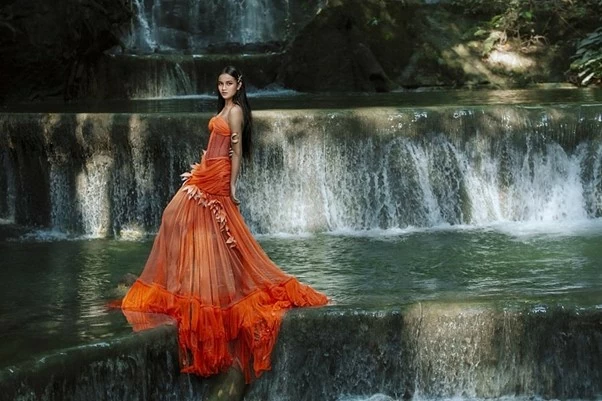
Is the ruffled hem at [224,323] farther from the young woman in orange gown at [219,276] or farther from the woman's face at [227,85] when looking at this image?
the woman's face at [227,85]

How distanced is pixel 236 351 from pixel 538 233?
474 centimetres

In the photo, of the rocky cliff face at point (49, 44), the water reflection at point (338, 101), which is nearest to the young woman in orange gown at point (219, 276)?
the water reflection at point (338, 101)

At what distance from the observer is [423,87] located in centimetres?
1756

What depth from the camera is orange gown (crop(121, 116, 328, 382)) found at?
21.8 ft

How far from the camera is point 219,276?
6.83 m

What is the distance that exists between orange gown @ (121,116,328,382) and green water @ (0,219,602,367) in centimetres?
37

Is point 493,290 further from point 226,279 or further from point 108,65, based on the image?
→ point 108,65

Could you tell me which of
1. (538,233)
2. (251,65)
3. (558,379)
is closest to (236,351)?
(558,379)

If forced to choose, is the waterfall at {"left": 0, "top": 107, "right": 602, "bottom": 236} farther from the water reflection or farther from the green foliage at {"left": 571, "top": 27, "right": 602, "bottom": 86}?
the green foliage at {"left": 571, "top": 27, "right": 602, "bottom": 86}

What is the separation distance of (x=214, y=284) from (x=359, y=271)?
217 centimetres

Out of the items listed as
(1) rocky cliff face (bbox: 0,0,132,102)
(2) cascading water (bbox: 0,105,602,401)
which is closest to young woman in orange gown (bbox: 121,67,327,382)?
(2) cascading water (bbox: 0,105,602,401)

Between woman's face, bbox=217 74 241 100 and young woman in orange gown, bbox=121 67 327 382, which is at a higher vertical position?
woman's face, bbox=217 74 241 100

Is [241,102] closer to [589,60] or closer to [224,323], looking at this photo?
[224,323]

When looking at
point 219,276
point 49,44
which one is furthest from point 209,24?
point 219,276
